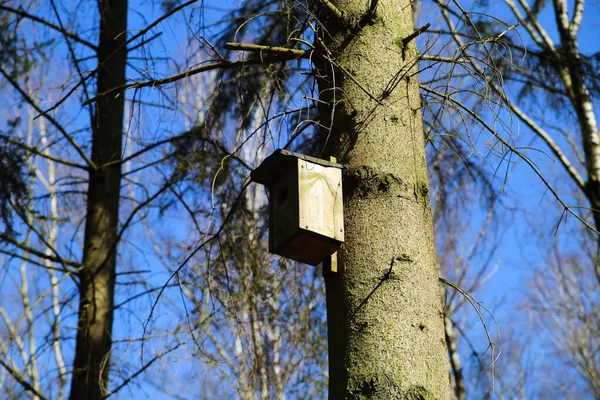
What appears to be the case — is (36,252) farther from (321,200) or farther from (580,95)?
(580,95)

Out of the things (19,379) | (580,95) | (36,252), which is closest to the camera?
(19,379)

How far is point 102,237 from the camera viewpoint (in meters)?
4.97

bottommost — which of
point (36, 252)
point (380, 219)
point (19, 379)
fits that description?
point (380, 219)

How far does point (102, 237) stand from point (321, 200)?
8.59 ft

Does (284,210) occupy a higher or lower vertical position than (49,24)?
lower

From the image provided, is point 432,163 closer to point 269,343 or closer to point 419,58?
point 269,343

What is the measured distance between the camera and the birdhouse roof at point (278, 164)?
2.69m

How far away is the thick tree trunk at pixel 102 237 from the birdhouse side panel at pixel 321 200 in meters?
1.96

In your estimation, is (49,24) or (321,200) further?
(49,24)

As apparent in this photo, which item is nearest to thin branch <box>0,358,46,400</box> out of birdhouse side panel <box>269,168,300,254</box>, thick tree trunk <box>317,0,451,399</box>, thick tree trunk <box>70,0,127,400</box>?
thick tree trunk <box>70,0,127,400</box>

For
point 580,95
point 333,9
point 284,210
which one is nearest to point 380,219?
point 284,210

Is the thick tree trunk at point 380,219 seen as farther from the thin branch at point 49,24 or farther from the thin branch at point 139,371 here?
the thin branch at point 49,24

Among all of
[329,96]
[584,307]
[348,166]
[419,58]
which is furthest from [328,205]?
[584,307]

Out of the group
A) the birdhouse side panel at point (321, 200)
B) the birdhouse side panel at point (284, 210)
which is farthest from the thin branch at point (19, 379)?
the birdhouse side panel at point (321, 200)
